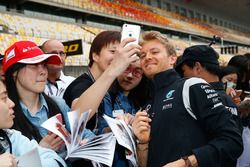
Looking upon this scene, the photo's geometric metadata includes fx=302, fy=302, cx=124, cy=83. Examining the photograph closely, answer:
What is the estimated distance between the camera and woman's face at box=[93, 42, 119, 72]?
1818 millimetres

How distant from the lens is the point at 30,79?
159 cm

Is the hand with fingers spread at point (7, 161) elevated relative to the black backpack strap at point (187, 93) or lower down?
lower down

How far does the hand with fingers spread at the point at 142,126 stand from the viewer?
1455mm

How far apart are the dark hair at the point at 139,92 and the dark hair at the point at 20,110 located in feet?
1.45

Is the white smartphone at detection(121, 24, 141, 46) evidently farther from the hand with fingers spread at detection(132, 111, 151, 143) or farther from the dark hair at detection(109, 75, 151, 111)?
the dark hair at detection(109, 75, 151, 111)

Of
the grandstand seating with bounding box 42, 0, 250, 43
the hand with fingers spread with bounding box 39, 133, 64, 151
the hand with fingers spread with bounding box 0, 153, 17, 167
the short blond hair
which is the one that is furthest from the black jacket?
the grandstand seating with bounding box 42, 0, 250, 43

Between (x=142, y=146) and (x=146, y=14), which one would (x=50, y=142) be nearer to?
(x=142, y=146)

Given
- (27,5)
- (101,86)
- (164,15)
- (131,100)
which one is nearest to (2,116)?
(101,86)

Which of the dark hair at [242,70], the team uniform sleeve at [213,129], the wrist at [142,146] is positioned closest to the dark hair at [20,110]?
the wrist at [142,146]

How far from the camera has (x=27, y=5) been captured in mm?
14398

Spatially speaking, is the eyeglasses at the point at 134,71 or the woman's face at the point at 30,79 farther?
the eyeglasses at the point at 134,71

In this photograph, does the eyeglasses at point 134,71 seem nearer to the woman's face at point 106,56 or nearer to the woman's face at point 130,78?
the woman's face at point 130,78

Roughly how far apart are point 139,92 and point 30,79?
2.54 feet

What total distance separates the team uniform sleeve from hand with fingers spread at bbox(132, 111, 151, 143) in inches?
9.6
